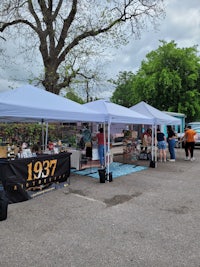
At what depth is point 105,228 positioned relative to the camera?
3.92 metres

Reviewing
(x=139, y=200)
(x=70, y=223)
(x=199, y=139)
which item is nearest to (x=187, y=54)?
(x=199, y=139)

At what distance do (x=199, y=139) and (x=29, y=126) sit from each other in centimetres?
1168

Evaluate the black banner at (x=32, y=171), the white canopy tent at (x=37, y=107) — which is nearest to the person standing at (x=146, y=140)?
the white canopy tent at (x=37, y=107)

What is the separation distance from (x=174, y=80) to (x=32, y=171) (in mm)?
20928

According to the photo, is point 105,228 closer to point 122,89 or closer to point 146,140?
point 146,140

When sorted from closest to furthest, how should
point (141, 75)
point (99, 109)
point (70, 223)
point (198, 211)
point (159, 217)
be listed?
point (70, 223)
point (159, 217)
point (198, 211)
point (99, 109)
point (141, 75)

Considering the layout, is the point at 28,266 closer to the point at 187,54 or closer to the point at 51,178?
the point at 51,178

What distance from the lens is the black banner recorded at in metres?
5.12

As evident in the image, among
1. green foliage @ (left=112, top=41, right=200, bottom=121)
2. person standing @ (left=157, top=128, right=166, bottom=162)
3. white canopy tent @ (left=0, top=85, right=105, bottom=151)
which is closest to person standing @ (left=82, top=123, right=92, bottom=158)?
white canopy tent @ (left=0, top=85, right=105, bottom=151)

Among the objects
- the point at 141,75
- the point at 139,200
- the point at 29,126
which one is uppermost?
the point at 141,75

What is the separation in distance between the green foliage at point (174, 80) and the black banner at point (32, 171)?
19160mm

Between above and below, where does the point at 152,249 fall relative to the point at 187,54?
below

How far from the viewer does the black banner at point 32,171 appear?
5.12m

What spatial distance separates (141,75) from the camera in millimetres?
26734
